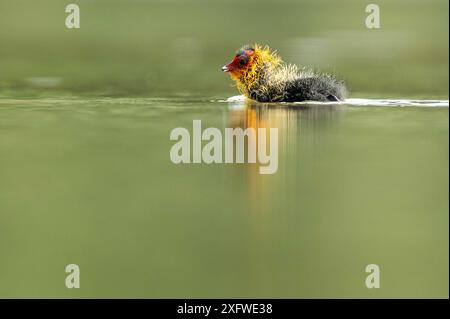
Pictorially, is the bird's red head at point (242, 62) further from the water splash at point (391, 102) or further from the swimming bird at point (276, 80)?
the water splash at point (391, 102)

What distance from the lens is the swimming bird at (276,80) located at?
1380 cm

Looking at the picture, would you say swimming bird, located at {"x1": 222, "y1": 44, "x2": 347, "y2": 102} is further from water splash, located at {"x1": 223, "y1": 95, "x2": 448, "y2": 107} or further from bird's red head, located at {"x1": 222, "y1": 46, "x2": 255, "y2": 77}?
water splash, located at {"x1": 223, "y1": 95, "x2": 448, "y2": 107}

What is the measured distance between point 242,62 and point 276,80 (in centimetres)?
66

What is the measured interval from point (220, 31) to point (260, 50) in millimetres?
7559

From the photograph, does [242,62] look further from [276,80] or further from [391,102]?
[391,102]

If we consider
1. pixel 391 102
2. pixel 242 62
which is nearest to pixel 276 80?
pixel 242 62

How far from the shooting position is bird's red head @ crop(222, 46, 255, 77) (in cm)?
1438

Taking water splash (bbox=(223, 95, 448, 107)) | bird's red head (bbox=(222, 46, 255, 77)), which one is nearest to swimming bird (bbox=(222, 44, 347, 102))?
Result: bird's red head (bbox=(222, 46, 255, 77))

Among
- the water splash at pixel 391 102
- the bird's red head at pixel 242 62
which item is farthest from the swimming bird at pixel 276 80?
the water splash at pixel 391 102

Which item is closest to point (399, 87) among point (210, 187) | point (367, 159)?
point (367, 159)

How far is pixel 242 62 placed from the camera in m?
14.4

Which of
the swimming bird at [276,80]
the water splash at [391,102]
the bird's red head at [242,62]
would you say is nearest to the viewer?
the water splash at [391,102]

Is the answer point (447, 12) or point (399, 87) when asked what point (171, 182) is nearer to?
point (399, 87)

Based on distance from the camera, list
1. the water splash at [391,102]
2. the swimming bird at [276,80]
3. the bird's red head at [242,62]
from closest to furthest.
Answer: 1. the water splash at [391,102]
2. the swimming bird at [276,80]
3. the bird's red head at [242,62]
